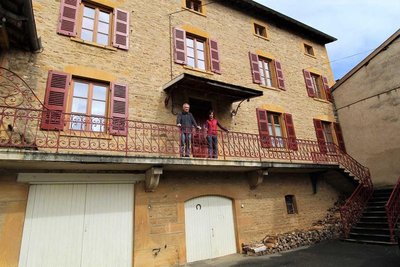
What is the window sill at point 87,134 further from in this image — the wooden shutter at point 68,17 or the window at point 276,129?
the window at point 276,129

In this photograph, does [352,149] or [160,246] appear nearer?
[160,246]

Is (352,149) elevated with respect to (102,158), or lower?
elevated

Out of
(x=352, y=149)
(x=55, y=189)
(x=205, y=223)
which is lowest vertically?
(x=205, y=223)

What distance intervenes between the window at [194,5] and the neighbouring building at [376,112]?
323 inches

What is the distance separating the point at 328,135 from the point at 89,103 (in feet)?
36.1

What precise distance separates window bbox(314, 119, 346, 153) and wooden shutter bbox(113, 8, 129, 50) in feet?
29.7

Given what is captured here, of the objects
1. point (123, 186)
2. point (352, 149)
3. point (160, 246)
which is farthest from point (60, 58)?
point (352, 149)

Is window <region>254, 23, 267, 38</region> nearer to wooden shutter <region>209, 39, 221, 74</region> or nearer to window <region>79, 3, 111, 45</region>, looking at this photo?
wooden shutter <region>209, 39, 221, 74</region>

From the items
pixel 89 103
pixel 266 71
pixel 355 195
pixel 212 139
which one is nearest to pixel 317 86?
pixel 266 71

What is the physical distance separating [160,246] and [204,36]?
25.8 ft

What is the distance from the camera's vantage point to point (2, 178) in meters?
5.78

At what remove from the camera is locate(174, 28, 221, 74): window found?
9.57 metres

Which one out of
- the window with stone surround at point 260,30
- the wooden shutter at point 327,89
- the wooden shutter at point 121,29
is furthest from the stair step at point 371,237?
the wooden shutter at point 121,29

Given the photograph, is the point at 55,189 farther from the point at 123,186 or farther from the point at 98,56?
the point at 98,56
